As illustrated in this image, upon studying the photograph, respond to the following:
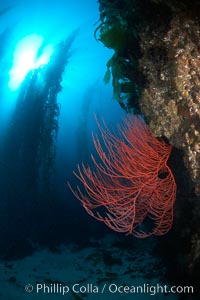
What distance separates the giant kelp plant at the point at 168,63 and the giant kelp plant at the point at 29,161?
6915 mm

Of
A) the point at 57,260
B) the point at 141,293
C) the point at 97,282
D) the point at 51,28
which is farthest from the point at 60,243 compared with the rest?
the point at 51,28

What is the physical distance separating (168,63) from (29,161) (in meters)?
8.86

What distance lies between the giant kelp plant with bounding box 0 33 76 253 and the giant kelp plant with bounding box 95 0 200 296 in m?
6.91

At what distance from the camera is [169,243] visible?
15.9 ft

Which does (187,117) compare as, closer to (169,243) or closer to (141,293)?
(169,243)

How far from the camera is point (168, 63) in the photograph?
8.29 feet

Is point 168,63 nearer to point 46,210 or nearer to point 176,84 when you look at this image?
point 176,84

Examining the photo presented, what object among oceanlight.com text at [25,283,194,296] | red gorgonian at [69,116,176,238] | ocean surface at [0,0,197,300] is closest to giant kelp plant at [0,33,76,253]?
ocean surface at [0,0,197,300]

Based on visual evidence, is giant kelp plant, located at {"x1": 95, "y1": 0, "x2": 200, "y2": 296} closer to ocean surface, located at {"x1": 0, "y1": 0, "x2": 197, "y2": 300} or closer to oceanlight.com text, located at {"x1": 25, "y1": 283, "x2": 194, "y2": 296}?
ocean surface, located at {"x1": 0, "y1": 0, "x2": 197, "y2": 300}

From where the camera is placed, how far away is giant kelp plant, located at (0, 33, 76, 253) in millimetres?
9625

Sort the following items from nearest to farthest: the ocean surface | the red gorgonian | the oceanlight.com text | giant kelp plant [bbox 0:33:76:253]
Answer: the red gorgonian < the oceanlight.com text < the ocean surface < giant kelp plant [bbox 0:33:76:253]

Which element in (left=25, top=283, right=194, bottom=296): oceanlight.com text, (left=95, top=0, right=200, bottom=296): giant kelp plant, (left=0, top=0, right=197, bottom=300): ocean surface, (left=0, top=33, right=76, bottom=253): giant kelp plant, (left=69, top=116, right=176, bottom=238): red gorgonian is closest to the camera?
(left=95, top=0, right=200, bottom=296): giant kelp plant

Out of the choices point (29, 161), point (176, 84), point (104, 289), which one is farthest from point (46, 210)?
point (176, 84)

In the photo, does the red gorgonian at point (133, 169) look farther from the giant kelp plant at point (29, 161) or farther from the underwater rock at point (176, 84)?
the giant kelp plant at point (29, 161)
